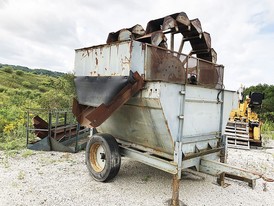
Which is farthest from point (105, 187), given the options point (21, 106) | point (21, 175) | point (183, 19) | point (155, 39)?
point (21, 106)

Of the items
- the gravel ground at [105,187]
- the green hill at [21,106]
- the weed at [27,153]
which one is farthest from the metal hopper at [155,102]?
the green hill at [21,106]

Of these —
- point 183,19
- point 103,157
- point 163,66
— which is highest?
point 183,19

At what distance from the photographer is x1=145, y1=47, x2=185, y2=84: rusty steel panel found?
155 inches

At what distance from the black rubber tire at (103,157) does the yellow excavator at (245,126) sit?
566cm

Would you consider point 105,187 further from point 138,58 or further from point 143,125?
point 138,58

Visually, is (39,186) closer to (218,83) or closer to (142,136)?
(142,136)

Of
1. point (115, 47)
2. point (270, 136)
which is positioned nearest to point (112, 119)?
point (115, 47)

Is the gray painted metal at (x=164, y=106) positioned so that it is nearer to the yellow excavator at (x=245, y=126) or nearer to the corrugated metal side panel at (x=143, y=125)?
the corrugated metal side panel at (x=143, y=125)

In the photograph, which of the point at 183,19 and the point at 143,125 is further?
the point at 183,19

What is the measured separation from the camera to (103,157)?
480 centimetres

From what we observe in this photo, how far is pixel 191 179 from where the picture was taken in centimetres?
507

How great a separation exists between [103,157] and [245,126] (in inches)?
282

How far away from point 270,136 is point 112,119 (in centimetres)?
980

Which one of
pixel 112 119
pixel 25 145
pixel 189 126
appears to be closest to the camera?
pixel 189 126
